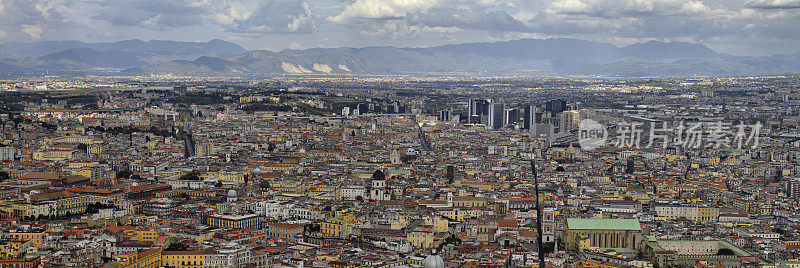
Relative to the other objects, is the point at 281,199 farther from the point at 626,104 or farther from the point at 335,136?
the point at 626,104

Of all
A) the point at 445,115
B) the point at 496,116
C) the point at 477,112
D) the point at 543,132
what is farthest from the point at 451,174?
the point at 477,112

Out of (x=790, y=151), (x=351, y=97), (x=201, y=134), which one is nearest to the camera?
(x=790, y=151)

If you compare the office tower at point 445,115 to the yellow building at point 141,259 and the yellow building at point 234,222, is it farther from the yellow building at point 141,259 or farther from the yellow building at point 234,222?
the yellow building at point 141,259

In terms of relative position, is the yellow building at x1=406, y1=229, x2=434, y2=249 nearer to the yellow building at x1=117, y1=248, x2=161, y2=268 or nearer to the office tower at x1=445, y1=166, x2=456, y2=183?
the yellow building at x1=117, y1=248, x2=161, y2=268

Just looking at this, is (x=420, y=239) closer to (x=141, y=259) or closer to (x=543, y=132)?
(x=141, y=259)

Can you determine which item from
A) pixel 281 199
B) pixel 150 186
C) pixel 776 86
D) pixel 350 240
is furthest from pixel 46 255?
pixel 776 86

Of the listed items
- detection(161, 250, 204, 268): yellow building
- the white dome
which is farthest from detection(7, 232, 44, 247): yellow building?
the white dome
